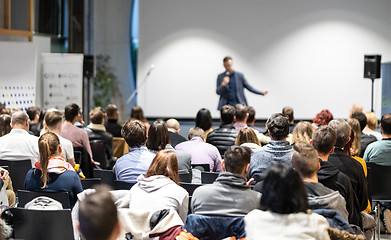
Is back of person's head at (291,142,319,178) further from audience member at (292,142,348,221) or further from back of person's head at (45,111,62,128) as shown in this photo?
back of person's head at (45,111,62,128)

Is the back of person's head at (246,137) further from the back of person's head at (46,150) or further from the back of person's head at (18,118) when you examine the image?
the back of person's head at (18,118)

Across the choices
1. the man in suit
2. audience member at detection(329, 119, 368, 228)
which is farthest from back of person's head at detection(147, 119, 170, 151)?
the man in suit

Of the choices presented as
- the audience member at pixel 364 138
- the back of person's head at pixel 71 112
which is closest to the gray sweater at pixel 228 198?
the audience member at pixel 364 138

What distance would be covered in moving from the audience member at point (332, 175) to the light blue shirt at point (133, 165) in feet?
4.64

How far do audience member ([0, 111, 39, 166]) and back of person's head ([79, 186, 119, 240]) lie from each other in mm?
3761

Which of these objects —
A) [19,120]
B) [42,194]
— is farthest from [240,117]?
[42,194]

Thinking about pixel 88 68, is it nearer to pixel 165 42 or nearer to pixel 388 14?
pixel 165 42

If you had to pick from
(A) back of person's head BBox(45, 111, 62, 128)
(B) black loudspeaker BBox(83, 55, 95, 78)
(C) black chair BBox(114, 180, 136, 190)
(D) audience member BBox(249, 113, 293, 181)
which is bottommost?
(C) black chair BBox(114, 180, 136, 190)

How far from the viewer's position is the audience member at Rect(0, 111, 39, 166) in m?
5.34

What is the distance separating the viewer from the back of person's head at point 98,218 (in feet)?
5.90

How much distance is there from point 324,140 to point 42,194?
1.99 metres

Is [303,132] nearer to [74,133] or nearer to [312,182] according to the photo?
[312,182]

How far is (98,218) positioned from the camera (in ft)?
5.90

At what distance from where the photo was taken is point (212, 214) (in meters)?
3.11
